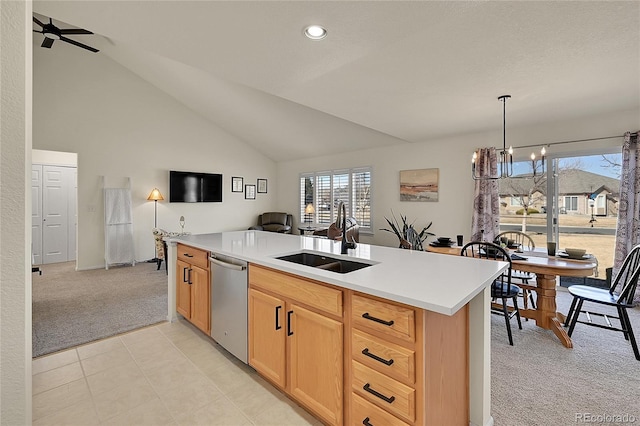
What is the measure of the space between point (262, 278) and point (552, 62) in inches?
118

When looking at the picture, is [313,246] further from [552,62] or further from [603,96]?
[603,96]

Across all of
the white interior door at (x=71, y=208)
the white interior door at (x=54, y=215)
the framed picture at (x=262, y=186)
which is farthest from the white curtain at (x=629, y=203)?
the white interior door at (x=54, y=215)

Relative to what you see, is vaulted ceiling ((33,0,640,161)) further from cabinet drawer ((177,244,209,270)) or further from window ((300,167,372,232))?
window ((300,167,372,232))

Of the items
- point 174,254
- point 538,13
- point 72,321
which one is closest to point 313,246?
point 174,254

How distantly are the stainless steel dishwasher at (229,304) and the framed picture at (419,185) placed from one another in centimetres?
434

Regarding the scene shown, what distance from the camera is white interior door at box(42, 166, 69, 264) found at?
6.25 meters

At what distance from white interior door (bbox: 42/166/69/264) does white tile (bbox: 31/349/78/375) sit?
524cm

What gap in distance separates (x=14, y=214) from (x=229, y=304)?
1.64m

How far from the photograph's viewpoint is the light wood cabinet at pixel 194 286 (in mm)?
2564

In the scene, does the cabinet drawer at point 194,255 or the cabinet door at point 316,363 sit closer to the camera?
the cabinet door at point 316,363

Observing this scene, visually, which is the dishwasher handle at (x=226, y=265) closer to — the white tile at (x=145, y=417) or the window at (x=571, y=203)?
the white tile at (x=145, y=417)

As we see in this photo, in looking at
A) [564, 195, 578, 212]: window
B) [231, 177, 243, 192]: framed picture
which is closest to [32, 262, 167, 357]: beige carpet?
[231, 177, 243, 192]: framed picture

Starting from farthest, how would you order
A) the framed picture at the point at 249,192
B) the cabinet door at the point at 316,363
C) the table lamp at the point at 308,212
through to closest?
the framed picture at the point at 249,192, the table lamp at the point at 308,212, the cabinet door at the point at 316,363

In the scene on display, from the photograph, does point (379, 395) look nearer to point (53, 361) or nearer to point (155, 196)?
point (53, 361)
